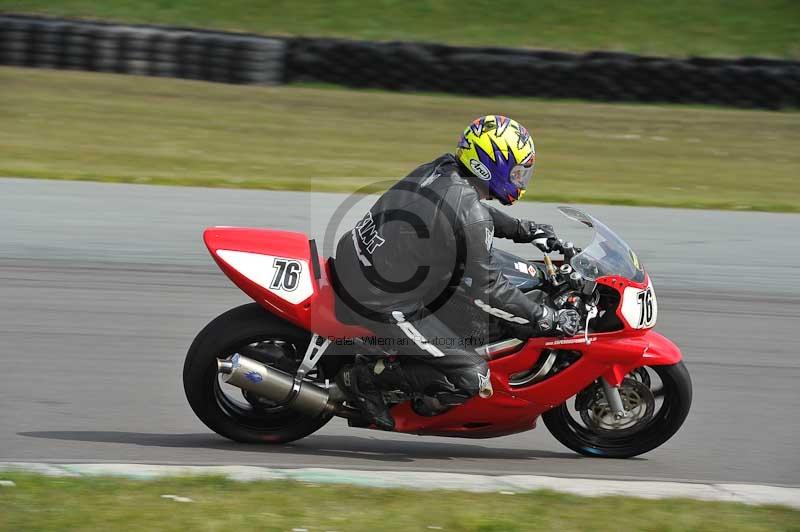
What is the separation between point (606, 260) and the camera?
5219 millimetres

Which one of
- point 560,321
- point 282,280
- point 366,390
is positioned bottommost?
point 366,390

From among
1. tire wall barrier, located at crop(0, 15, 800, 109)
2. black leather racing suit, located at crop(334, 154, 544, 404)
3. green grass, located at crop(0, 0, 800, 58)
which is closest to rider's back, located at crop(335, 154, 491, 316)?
black leather racing suit, located at crop(334, 154, 544, 404)

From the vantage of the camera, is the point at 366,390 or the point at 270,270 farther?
the point at 366,390

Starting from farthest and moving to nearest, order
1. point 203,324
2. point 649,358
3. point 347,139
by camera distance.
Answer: point 347,139, point 203,324, point 649,358

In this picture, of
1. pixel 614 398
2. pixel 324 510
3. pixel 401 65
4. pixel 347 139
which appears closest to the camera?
pixel 324 510

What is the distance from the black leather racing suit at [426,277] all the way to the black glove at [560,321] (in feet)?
0.13

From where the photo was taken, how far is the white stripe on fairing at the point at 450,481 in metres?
4.61

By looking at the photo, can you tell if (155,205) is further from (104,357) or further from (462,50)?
(462,50)

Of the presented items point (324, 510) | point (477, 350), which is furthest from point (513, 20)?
point (324, 510)

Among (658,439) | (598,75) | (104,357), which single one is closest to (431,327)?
(658,439)

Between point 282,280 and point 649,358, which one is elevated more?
point 282,280

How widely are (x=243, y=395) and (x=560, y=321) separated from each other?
62.5 inches

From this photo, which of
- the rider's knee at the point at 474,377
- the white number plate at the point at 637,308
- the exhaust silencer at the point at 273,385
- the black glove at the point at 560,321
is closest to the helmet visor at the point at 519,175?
the black glove at the point at 560,321

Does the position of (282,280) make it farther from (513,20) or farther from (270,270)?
(513,20)
